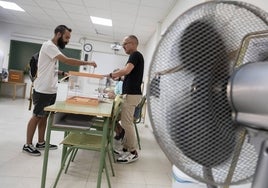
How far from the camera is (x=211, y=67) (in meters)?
0.48

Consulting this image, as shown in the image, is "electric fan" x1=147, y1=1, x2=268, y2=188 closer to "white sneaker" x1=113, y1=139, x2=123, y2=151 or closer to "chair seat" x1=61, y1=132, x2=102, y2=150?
"chair seat" x1=61, y1=132, x2=102, y2=150

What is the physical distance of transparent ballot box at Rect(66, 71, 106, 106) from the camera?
7.88 feet

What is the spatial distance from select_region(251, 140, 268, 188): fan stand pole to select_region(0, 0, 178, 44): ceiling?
160 inches

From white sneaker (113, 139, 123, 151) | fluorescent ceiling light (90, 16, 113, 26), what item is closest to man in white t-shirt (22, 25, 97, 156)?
white sneaker (113, 139, 123, 151)

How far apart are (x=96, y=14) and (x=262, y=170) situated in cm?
547

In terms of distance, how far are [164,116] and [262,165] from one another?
0.19 m

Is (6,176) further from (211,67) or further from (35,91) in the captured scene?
(211,67)

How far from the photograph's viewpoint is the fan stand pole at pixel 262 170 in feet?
1.27

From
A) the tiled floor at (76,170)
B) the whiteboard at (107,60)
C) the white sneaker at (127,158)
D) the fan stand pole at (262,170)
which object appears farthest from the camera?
the whiteboard at (107,60)

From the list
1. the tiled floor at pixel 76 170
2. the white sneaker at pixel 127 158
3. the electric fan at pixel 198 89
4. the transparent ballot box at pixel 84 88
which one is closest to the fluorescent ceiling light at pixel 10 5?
the tiled floor at pixel 76 170

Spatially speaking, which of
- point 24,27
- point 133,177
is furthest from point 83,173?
point 24,27

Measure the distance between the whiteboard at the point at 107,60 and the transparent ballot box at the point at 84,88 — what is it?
224 inches

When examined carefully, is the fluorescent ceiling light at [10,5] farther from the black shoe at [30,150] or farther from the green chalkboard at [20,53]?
the black shoe at [30,150]

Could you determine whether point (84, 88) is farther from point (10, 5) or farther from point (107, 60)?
point (107, 60)
